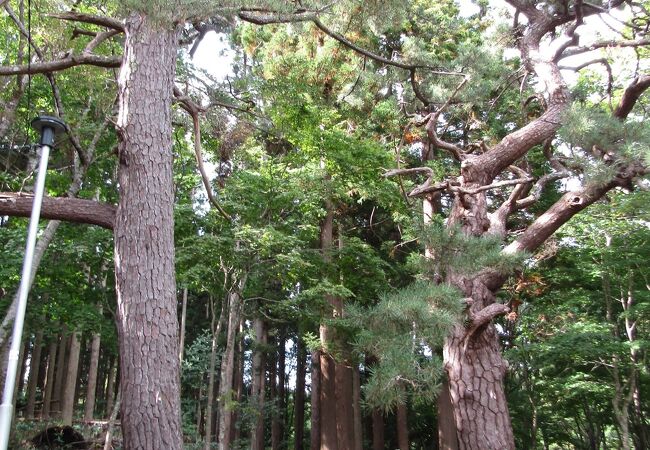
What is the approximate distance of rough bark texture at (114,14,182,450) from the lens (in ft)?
9.52

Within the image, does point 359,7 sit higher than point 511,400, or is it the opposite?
point 359,7

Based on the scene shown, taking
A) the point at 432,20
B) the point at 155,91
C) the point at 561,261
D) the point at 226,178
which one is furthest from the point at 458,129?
the point at 155,91

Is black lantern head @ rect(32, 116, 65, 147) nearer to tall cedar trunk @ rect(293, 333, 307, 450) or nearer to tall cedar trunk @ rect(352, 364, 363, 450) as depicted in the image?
tall cedar trunk @ rect(352, 364, 363, 450)

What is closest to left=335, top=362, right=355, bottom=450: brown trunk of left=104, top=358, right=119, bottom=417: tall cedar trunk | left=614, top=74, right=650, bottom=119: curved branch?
left=614, top=74, right=650, bottom=119: curved branch

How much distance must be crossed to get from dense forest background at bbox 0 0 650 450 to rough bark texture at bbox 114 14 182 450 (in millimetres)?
19

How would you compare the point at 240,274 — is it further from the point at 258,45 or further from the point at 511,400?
the point at 511,400

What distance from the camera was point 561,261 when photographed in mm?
10812

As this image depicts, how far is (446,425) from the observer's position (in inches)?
364

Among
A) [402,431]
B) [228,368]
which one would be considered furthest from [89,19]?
[402,431]

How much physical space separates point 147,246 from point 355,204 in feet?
28.1

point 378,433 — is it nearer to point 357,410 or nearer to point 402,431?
point 357,410

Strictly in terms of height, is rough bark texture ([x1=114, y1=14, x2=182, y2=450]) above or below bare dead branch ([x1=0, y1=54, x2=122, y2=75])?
below

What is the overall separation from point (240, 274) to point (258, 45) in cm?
579

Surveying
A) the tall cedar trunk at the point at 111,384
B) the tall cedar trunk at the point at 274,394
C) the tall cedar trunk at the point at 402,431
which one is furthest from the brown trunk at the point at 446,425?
the tall cedar trunk at the point at 111,384
